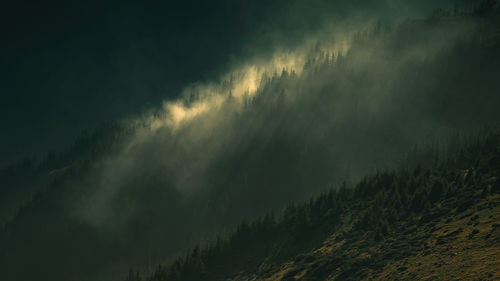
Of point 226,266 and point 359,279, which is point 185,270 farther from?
point 359,279

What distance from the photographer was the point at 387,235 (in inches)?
3514

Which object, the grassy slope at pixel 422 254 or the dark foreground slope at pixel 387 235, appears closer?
the grassy slope at pixel 422 254

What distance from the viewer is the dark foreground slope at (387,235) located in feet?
203

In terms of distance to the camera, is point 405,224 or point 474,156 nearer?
point 405,224

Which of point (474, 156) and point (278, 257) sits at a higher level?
point (474, 156)

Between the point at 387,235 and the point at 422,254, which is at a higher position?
the point at 387,235

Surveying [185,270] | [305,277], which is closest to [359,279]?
[305,277]

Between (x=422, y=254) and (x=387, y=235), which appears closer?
(x=422, y=254)

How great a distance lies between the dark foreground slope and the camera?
6188 centimetres

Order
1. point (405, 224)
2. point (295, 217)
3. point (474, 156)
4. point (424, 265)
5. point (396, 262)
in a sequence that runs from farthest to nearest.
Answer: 1. point (295, 217)
2. point (474, 156)
3. point (405, 224)
4. point (396, 262)
5. point (424, 265)

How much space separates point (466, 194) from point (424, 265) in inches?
1451

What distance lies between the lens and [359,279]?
229 feet

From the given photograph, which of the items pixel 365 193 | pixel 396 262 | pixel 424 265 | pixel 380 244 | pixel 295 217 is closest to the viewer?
pixel 424 265

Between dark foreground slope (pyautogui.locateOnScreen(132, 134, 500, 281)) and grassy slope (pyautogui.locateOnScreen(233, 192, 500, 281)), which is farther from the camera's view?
dark foreground slope (pyautogui.locateOnScreen(132, 134, 500, 281))
